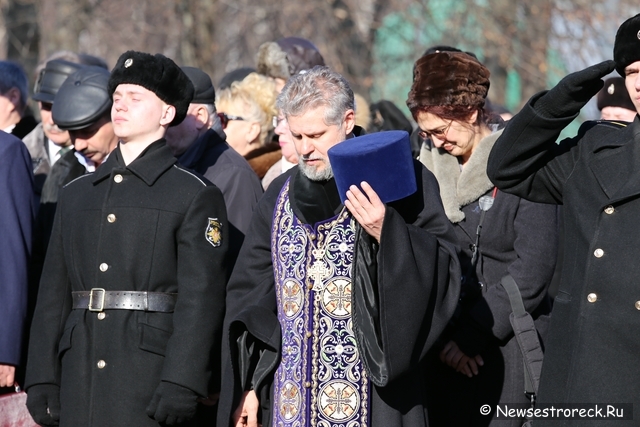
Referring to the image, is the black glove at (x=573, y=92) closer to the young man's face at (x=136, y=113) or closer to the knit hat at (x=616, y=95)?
the young man's face at (x=136, y=113)

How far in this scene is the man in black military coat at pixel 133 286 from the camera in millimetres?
4551

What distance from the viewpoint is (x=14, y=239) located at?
5.09 m

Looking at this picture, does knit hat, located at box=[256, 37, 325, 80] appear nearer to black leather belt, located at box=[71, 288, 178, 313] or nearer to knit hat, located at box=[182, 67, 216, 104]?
knit hat, located at box=[182, 67, 216, 104]

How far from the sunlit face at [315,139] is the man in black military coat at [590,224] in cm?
73

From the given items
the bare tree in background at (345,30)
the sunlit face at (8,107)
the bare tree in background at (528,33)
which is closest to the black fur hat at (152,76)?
the sunlit face at (8,107)

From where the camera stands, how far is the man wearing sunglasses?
5.50 m

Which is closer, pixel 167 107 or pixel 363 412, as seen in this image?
pixel 363 412

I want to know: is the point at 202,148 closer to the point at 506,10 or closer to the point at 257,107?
the point at 257,107

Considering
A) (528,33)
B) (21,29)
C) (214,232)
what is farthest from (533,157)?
(21,29)

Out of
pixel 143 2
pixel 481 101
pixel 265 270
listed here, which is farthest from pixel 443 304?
pixel 143 2

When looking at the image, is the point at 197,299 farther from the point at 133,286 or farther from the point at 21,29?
the point at 21,29

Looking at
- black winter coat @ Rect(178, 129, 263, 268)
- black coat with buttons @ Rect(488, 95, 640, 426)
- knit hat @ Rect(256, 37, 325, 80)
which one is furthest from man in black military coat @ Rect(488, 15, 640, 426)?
knit hat @ Rect(256, 37, 325, 80)

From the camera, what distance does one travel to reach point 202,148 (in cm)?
573

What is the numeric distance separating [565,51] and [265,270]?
1093 centimetres
